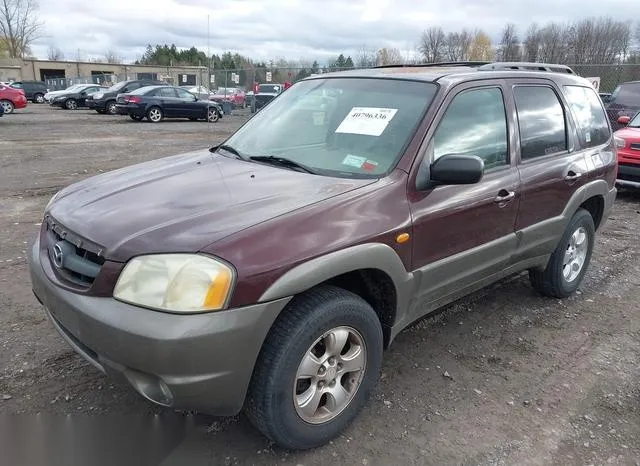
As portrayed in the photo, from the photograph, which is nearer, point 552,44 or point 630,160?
point 630,160

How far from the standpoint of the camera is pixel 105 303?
7.39ft

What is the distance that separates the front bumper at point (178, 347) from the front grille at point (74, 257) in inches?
4.3

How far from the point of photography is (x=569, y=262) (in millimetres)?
4477

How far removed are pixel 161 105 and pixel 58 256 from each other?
20.4 m

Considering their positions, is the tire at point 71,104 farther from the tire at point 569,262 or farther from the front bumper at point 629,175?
the tire at point 569,262

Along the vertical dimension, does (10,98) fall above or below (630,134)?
below

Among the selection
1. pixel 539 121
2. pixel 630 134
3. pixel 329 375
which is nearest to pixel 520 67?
pixel 539 121

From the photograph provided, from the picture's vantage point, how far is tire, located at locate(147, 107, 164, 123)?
2150 cm

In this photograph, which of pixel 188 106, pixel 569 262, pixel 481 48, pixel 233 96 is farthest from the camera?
pixel 481 48

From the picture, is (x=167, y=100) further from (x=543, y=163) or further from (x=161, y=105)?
(x=543, y=163)

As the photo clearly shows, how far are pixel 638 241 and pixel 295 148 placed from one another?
15.9ft

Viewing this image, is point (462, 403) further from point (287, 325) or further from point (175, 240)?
point (175, 240)

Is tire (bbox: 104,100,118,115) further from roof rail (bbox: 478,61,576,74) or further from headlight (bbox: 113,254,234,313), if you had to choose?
headlight (bbox: 113,254,234,313)

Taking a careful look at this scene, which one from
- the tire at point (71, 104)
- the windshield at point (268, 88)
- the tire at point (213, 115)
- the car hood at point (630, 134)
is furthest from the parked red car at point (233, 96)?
the car hood at point (630, 134)
